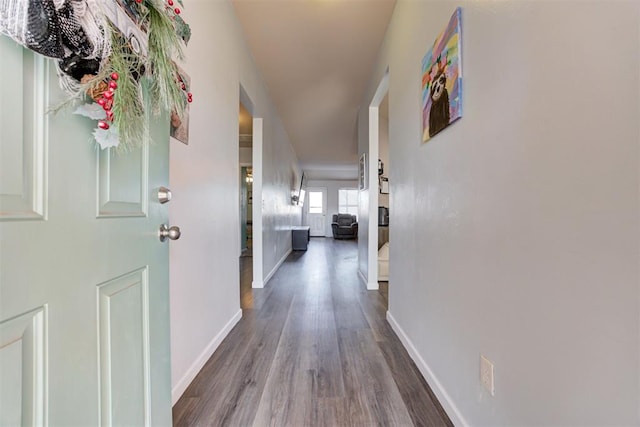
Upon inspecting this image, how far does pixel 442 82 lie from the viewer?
1346mm

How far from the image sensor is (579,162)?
654 mm

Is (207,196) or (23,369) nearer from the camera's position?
(23,369)

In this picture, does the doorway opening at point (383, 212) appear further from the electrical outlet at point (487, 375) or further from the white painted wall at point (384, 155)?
the electrical outlet at point (487, 375)

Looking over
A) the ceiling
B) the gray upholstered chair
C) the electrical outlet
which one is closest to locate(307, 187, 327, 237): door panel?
the gray upholstered chair

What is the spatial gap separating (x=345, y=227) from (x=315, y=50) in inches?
290

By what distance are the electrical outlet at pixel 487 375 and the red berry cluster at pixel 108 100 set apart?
4.53ft

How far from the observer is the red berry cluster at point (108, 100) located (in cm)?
62

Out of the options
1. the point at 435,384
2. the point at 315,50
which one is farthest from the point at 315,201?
the point at 435,384

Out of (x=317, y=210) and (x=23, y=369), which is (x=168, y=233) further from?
(x=317, y=210)

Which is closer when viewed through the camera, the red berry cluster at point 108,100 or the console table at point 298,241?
the red berry cluster at point 108,100

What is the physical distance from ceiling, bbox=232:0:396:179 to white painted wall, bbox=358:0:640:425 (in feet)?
4.13

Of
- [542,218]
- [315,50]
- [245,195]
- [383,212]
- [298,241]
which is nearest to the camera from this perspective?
[542,218]

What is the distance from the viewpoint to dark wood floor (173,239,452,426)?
133 cm

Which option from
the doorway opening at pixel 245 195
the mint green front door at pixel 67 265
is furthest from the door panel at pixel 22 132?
the doorway opening at pixel 245 195
